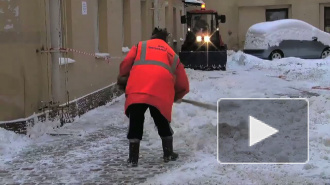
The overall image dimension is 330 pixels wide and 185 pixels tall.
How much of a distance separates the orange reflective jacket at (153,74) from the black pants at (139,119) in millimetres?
93

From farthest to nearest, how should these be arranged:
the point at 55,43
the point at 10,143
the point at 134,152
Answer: the point at 55,43
the point at 10,143
the point at 134,152

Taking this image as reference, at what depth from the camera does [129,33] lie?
13.5 metres

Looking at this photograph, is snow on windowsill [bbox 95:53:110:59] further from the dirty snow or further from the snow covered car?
A: the snow covered car

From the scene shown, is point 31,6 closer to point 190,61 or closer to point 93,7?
point 93,7

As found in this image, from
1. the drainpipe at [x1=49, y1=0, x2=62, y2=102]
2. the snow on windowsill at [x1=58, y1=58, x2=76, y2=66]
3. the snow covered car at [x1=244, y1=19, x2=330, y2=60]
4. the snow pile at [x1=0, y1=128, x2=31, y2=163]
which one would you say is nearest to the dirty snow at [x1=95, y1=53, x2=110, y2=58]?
the snow on windowsill at [x1=58, y1=58, x2=76, y2=66]

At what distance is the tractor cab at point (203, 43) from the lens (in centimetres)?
1772

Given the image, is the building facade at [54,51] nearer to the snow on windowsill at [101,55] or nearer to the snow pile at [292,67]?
the snow on windowsill at [101,55]

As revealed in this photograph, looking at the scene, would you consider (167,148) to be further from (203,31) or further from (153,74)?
(203,31)

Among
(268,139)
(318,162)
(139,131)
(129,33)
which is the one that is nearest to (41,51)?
(139,131)

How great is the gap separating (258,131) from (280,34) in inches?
615

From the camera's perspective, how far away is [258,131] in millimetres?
6996

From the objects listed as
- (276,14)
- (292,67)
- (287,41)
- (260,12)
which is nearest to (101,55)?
(292,67)

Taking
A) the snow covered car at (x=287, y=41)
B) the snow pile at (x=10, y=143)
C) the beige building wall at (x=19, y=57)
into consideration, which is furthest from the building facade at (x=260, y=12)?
the snow pile at (x=10, y=143)

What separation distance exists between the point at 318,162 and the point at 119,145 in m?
2.78
